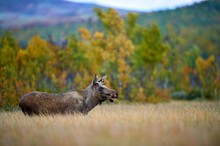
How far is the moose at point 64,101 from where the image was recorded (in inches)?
498

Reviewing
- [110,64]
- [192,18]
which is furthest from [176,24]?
[110,64]

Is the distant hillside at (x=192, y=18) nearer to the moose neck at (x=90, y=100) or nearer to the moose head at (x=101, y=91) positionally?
the moose head at (x=101, y=91)

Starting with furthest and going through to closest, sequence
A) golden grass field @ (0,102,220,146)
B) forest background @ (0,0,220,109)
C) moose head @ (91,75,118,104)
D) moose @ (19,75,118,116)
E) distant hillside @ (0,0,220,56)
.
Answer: distant hillside @ (0,0,220,56), forest background @ (0,0,220,109), moose head @ (91,75,118,104), moose @ (19,75,118,116), golden grass field @ (0,102,220,146)

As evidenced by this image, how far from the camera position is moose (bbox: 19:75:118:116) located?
41.5 ft

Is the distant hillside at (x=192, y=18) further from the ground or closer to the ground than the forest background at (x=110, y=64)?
further from the ground

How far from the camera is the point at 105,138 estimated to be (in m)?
7.64

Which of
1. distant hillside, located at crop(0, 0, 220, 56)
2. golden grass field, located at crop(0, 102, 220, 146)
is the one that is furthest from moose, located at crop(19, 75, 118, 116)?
distant hillside, located at crop(0, 0, 220, 56)

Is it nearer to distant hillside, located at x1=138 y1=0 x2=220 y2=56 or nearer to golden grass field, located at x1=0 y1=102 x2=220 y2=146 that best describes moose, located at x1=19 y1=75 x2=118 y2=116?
golden grass field, located at x1=0 y1=102 x2=220 y2=146

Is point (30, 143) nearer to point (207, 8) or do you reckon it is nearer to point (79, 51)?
point (79, 51)

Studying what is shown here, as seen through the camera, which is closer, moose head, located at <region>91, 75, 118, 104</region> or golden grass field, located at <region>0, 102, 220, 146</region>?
golden grass field, located at <region>0, 102, 220, 146</region>

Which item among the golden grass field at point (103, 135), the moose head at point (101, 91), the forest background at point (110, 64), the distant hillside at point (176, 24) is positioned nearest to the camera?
the golden grass field at point (103, 135)

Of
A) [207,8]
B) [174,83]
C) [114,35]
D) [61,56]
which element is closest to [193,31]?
[207,8]

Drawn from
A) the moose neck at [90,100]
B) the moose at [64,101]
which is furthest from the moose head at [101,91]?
the moose neck at [90,100]

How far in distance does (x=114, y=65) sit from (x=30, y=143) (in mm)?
30239
